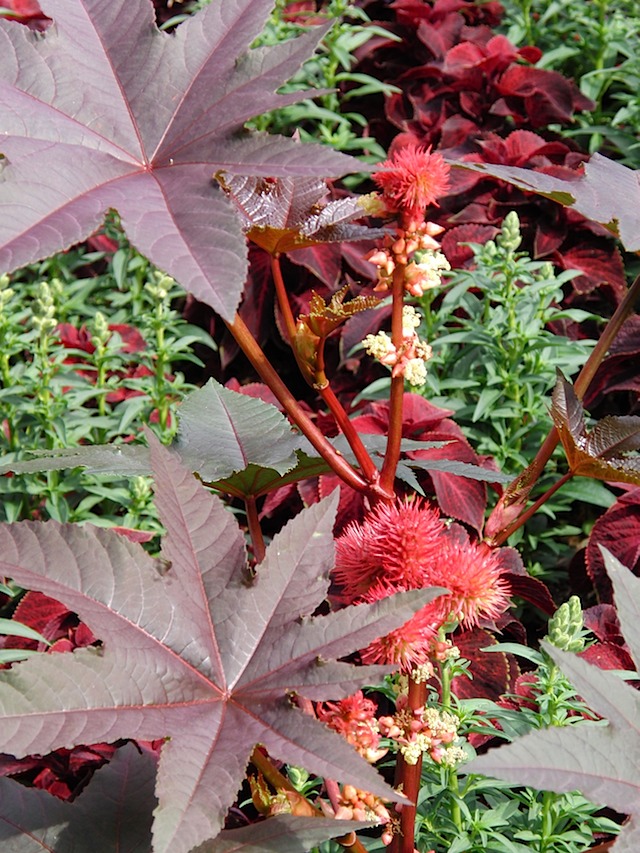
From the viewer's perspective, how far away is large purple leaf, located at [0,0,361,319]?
66 centimetres

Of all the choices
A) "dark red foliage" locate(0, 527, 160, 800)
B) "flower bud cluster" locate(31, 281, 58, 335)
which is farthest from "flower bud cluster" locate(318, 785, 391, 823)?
"flower bud cluster" locate(31, 281, 58, 335)

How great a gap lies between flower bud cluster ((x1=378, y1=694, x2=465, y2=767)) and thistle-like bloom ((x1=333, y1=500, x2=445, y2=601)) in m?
0.11

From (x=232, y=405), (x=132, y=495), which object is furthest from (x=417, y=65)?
(x=232, y=405)

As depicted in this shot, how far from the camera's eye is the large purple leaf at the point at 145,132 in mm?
660

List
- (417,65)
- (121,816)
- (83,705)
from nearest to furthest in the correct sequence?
(83,705)
(121,816)
(417,65)

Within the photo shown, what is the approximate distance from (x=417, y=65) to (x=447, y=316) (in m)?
1.38

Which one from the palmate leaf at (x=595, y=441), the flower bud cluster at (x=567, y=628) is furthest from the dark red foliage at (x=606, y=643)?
the palmate leaf at (x=595, y=441)

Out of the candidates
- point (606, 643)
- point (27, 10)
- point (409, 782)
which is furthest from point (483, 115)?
point (409, 782)

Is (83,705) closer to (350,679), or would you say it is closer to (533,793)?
(350,679)

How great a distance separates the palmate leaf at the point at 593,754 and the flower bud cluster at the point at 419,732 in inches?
6.1

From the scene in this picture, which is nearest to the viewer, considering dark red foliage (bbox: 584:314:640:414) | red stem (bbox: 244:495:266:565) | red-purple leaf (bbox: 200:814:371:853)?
red-purple leaf (bbox: 200:814:371:853)

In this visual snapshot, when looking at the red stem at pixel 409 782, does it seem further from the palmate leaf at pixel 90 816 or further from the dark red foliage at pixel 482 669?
the dark red foliage at pixel 482 669

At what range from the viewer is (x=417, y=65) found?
316 centimetres

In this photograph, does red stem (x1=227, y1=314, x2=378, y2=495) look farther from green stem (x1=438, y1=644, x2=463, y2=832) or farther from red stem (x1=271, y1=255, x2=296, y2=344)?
green stem (x1=438, y1=644, x2=463, y2=832)
